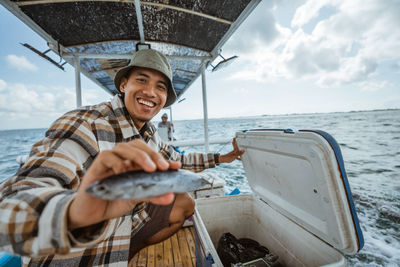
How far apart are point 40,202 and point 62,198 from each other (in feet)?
0.26

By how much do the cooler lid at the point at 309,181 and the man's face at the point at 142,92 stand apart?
0.95 metres

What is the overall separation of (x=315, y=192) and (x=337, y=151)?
0.36 metres

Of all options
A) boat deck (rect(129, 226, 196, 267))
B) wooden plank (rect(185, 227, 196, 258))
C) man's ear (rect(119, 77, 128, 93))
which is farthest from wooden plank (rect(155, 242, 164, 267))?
man's ear (rect(119, 77, 128, 93))

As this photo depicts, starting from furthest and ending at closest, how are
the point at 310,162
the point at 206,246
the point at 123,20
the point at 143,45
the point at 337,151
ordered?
the point at 143,45 < the point at 123,20 < the point at 206,246 < the point at 310,162 < the point at 337,151

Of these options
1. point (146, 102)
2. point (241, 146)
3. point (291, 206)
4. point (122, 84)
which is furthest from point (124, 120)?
point (291, 206)

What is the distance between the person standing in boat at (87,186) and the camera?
60 cm

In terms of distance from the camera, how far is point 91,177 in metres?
0.63

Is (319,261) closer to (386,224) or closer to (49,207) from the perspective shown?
(49,207)

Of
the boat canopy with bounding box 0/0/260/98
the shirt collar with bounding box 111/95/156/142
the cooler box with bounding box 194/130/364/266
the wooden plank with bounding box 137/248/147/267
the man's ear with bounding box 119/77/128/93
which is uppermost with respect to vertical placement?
the boat canopy with bounding box 0/0/260/98

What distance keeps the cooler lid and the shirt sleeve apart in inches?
44.7

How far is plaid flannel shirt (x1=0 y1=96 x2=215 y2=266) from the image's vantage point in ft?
1.95

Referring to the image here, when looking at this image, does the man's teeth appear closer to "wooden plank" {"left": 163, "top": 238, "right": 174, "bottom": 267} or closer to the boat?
the boat

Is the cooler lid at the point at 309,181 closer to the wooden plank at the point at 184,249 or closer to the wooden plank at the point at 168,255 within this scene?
the wooden plank at the point at 184,249

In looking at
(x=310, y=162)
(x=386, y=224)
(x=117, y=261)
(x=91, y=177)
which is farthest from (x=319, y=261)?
(x=386, y=224)
